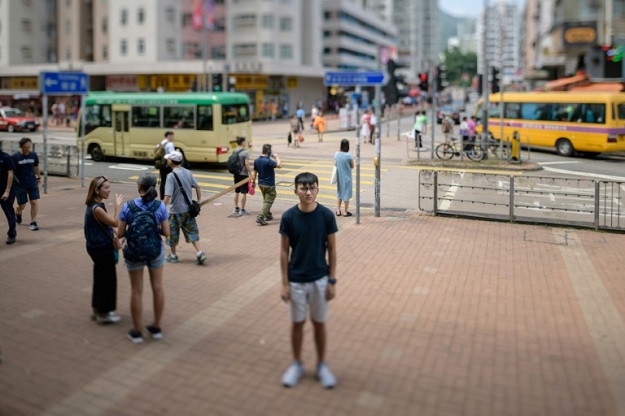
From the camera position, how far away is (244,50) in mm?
65000

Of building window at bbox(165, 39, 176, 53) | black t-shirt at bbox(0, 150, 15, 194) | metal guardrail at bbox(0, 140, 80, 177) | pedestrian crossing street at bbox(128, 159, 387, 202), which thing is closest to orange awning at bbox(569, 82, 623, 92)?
pedestrian crossing street at bbox(128, 159, 387, 202)

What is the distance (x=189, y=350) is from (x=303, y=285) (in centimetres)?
169

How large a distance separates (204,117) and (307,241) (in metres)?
17.3

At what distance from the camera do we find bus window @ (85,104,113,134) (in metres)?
24.4

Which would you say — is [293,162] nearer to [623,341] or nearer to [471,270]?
[471,270]

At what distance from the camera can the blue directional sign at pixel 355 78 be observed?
540 inches

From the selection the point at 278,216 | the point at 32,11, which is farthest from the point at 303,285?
the point at 32,11

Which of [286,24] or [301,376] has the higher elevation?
[286,24]

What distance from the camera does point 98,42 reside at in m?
68.9

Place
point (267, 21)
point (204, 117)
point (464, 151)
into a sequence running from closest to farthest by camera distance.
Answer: point (204, 117) < point (464, 151) < point (267, 21)

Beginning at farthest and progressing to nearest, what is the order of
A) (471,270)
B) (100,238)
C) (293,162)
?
(293,162)
(471,270)
(100,238)

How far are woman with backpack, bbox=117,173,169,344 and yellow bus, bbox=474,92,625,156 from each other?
21.6 meters

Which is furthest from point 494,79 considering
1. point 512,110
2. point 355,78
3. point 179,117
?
point 355,78

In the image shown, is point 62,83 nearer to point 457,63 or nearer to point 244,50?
point 244,50
